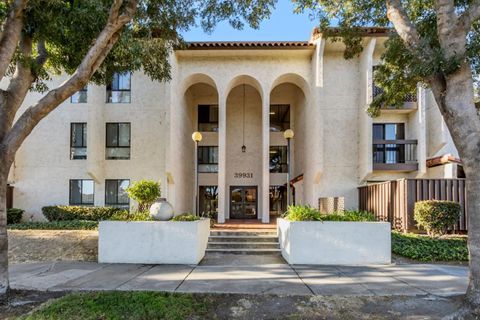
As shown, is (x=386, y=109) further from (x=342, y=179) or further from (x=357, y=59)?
(x=342, y=179)

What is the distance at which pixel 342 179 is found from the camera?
53.0 ft

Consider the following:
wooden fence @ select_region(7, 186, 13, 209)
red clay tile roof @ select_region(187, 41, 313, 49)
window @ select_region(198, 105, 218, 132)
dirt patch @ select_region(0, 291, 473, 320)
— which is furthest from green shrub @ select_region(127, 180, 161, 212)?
window @ select_region(198, 105, 218, 132)

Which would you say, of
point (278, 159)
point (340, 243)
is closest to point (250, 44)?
point (278, 159)

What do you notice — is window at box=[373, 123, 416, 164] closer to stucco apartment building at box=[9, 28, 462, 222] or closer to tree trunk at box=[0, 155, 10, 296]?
stucco apartment building at box=[9, 28, 462, 222]

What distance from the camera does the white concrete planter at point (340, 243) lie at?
9.27m

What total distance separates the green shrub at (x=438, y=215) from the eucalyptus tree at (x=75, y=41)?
8.33 metres

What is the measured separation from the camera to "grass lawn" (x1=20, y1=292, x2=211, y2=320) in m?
5.02

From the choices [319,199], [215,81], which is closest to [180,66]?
[215,81]

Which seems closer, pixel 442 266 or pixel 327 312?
pixel 327 312

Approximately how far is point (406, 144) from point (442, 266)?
852 cm

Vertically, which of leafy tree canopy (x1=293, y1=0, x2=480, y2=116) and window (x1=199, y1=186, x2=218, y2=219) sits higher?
leafy tree canopy (x1=293, y1=0, x2=480, y2=116)

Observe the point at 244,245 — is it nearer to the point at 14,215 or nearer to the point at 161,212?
the point at 161,212

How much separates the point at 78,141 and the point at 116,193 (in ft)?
10.9

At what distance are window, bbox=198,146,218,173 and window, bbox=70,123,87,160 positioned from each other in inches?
258
